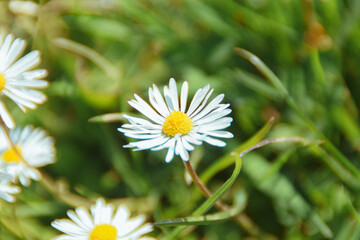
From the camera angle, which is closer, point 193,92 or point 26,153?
point 26,153

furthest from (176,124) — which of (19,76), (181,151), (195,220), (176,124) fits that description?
(19,76)

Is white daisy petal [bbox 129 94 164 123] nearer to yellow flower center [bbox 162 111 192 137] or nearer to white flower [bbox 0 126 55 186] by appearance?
yellow flower center [bbox 162 111 192 137]

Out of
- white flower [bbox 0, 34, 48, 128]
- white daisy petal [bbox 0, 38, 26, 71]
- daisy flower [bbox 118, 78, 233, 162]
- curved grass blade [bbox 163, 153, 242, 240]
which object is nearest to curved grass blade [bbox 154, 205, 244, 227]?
curved grass blade [bbox 163, 153, 242, 240]

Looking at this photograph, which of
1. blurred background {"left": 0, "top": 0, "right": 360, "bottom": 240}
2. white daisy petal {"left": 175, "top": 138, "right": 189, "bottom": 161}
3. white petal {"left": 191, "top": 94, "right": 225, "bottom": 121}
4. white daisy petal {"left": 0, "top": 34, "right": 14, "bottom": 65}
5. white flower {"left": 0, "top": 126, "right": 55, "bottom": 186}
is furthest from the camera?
blurred background {"left": 0, "top": 0, "right": 360, "bottom": 240}

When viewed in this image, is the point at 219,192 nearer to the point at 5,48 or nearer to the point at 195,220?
the point at 195,220

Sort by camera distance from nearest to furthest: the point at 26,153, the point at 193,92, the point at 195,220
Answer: the point at 195,220 → the point at 26,153 → the point at 193,92

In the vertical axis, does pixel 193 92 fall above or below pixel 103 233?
above
